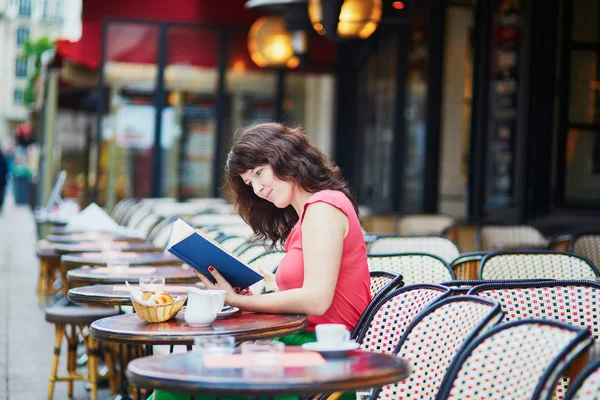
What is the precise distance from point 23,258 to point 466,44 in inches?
271

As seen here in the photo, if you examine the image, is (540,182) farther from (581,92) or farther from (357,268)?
(357,268)

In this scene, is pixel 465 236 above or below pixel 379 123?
below

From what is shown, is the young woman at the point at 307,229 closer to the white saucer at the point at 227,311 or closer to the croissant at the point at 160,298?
the white saucer at the point at 227,311

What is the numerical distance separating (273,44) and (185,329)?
372 inches

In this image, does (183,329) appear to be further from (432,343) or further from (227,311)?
(432,343)

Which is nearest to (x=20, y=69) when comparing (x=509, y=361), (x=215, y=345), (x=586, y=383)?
(x=215, y=345)

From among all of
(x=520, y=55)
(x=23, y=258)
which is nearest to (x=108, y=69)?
(x=23, y=258)

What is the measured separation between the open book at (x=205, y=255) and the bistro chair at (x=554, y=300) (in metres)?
0.75

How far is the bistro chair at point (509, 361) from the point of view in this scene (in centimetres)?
247

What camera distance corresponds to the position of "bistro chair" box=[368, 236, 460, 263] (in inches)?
216

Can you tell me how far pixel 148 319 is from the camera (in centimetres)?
316

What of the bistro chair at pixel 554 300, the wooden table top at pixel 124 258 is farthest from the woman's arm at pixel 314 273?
the wooden table top at pixel 124 258

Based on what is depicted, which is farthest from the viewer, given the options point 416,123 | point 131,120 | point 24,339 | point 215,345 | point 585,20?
point 131,120

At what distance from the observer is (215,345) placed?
2582 mm
